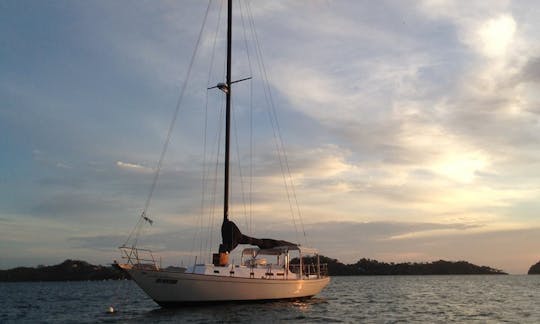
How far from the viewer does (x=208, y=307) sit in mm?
30391

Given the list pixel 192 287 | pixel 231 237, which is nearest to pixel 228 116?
pixel 231 237

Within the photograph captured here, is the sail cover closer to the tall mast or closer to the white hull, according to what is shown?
the tall mast

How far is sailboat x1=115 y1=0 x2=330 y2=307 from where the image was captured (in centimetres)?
2917

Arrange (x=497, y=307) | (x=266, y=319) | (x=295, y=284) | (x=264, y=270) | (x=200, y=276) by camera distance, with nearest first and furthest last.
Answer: (x=266, y=319)
(x=200, y=276)
(x=264, y=270)
(x=295, y=284)
(x=497, y=307)

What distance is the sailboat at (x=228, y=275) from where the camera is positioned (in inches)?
1148

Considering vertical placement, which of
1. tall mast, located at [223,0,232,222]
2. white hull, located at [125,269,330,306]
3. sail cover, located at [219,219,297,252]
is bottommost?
white hull, located at [125,269,330,306]

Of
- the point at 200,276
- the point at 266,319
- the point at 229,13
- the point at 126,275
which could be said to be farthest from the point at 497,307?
the point at 229,13

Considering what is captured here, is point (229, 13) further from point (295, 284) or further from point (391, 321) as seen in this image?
point (391, 321)


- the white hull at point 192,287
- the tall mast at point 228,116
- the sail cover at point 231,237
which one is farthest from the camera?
the tall mast at point 228,116

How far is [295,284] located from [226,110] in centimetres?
1360

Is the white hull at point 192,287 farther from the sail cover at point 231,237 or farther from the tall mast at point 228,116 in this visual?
the tall mast at point 228,116

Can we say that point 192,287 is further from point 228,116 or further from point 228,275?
point 228,116

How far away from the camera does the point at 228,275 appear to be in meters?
30.7

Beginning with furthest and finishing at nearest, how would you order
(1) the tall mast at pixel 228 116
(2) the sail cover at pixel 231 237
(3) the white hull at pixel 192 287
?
(1) the tall mast at pixel 228 116 < (2) the sail cover at pixel 231 237 < (3) the white hull at pixel 192 287
